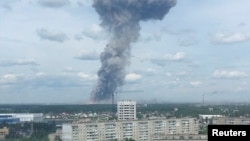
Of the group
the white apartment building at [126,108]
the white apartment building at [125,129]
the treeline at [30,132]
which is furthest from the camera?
the white apartment building at [126,108]

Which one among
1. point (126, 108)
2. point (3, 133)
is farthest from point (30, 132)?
point (126, 108)

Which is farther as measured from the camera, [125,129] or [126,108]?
[126,108]

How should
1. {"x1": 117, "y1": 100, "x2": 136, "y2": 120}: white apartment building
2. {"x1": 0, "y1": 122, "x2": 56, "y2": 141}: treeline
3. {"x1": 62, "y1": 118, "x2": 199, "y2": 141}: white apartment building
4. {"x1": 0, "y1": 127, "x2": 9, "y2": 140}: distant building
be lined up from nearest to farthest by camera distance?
{"x1": 62, "y1": 118, "x2": 199, "y2": 141}: white apartment building
{"x1": 0, "y1": 122, "x2": 56, "y2": 141}: treeline
{"x1": 0, "y1": 127, "x2": 9, "y2": 140}: distant building
{"x1": 117, "y1": 100, "x2": 136, "y2": 120}: white apartment building

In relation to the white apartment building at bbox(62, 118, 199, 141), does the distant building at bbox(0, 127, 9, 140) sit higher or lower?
lower

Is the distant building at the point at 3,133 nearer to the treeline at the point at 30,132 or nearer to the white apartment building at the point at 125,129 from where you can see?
the treeline at the point at 30,132

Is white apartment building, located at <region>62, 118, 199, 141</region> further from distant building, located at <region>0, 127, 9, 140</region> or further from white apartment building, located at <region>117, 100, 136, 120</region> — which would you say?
white apartment building, located at <region>117, 100, 136, 120</region>

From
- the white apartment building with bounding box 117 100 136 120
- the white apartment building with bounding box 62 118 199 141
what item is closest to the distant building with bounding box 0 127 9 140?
the white apartment building with bounding box 62 118 199 141

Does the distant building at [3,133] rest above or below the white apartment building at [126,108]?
below

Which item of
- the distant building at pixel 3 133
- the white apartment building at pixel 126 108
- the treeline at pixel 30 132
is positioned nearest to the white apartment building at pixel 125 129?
the treeline at pixel 30 132

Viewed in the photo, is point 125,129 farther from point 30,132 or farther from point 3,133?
point 3,133
